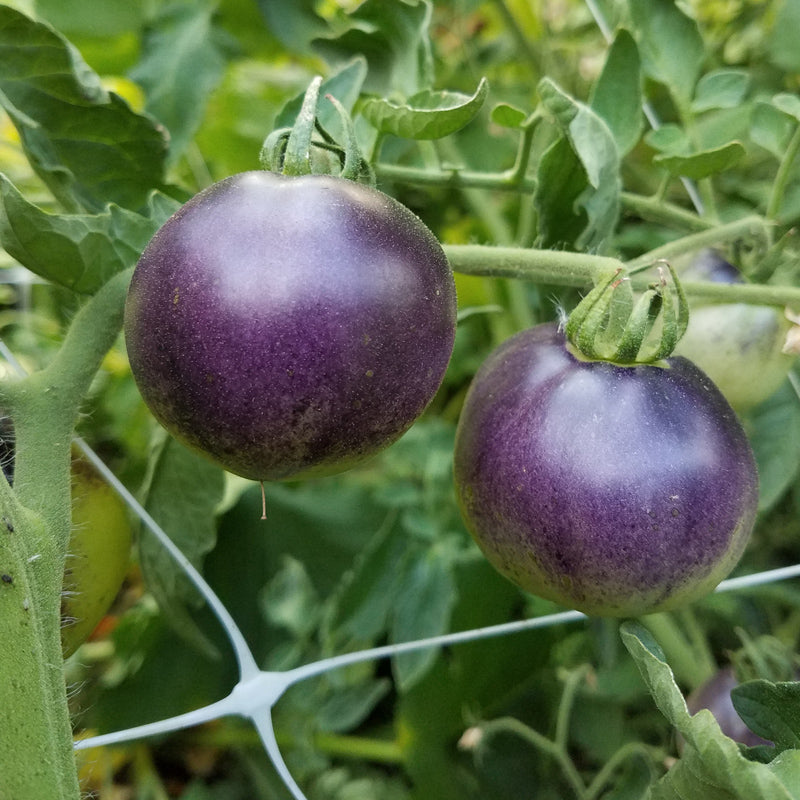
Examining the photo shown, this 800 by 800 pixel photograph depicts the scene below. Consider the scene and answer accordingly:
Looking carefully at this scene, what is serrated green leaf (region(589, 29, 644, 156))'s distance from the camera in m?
0.65

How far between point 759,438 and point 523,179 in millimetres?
361

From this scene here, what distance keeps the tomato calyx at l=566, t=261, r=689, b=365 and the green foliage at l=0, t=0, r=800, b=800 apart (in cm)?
2

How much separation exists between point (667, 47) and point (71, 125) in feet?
1.60

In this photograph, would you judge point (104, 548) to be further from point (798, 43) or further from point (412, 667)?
point (798, 43)

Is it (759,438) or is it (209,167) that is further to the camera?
(209,167)

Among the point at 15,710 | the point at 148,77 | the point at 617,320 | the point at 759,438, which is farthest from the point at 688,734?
the point at 148,77

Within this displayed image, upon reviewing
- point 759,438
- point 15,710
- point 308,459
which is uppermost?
point 308,459

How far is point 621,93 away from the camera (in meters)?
0.66

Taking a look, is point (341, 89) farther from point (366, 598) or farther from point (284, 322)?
point (366, 598)

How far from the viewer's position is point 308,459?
427mm

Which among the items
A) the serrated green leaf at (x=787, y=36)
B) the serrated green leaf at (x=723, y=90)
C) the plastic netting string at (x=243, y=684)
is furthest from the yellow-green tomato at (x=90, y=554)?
the serrated green leaf at (x=787, y=36)

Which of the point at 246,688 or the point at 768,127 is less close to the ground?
the point at 768,127

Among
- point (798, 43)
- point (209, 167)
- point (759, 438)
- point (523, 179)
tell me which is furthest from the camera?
point (209, 167)

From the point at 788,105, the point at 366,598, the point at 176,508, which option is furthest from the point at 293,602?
the point at 788,105
